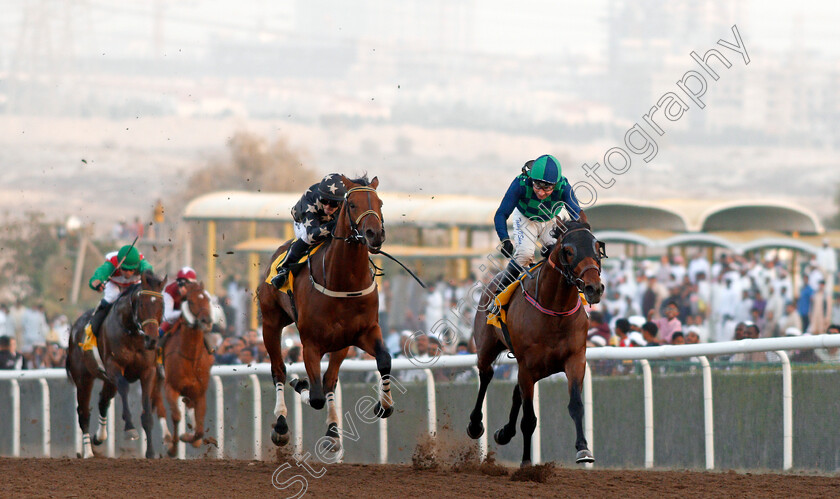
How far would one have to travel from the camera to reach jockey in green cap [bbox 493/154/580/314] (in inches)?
304

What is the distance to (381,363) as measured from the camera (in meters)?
7.50

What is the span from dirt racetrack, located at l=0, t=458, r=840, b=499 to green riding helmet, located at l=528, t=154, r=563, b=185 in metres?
1.82

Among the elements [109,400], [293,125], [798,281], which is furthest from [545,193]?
[293,125]

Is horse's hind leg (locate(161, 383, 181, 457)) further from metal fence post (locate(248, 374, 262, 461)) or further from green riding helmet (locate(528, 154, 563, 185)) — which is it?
green riding helmet (locate(528, 154, 563, 185))

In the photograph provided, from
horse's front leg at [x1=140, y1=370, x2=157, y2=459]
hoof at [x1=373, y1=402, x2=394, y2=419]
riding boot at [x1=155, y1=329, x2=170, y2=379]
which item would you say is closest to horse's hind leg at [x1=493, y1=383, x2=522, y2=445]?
hoof at [x1=373, y1=402, x2=394, y2=419]

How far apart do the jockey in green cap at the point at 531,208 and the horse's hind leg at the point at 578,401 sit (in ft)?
2.98

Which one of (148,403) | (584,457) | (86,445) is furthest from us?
(86,445)

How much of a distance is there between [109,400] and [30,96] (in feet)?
169

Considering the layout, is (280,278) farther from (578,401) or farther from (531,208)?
(578,401)

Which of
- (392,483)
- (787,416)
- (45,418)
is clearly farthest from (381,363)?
(45,418)

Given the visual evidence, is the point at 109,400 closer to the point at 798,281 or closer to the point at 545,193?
the point at 545,193

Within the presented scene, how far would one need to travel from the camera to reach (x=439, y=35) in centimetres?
7256

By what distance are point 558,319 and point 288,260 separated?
1952 mm

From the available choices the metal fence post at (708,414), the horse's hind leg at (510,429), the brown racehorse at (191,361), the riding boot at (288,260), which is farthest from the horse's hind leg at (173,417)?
the metal fence post at (708,414)
